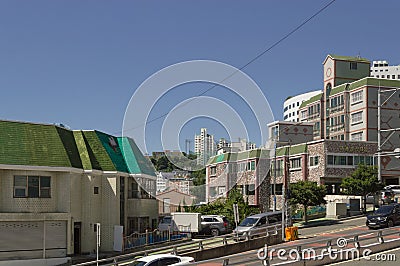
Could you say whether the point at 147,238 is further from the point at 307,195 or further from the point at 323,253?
the point at 323,253

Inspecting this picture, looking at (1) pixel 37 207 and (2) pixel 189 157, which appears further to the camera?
(1) pixel 37 207

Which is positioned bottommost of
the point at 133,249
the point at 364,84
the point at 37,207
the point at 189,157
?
the point at 133,249

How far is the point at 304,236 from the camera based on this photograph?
3844cm

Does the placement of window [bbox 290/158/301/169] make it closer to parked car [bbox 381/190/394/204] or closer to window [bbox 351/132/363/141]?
window [bbox 351/132/363/141]

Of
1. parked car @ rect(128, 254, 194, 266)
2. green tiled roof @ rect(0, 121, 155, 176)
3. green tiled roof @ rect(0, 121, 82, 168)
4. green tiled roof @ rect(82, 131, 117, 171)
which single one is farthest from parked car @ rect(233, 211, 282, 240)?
parked car @ rect(128, 254, 194, 266)

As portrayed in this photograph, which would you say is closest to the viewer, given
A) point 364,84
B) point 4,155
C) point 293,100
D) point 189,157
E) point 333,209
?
point 189,157

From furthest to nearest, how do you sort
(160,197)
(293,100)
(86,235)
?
(293,100), (160,197), (86,235)

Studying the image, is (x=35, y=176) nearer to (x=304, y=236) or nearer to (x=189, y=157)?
(x=189, y=157)

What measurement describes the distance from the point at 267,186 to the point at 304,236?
35035 mm

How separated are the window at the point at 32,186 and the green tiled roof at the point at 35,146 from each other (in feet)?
3.13

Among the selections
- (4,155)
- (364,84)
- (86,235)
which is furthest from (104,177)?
(364,84)

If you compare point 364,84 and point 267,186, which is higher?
point 364,84

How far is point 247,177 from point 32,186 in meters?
44.0

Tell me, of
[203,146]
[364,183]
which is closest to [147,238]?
[203,146]
